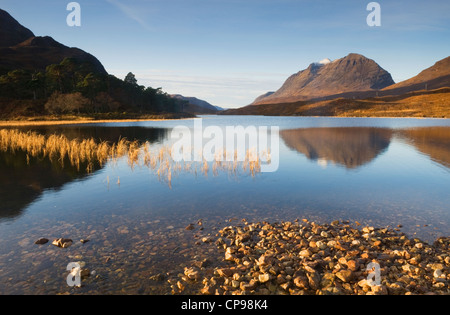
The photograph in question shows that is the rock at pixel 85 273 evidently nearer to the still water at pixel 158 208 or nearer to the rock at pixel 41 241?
the still water at pixel 158 208

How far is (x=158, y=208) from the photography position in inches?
632

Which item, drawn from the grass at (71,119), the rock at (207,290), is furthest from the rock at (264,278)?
the grass at (71,119)

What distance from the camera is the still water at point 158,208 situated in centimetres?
952

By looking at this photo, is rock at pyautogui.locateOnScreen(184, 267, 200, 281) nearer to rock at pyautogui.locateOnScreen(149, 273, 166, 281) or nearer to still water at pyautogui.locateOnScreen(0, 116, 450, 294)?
still water at pyautogui.locateOnScreen(0, 116, 450, 294)

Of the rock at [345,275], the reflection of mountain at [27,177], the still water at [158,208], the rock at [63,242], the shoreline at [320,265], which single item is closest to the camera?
the shoreline at [320,265]

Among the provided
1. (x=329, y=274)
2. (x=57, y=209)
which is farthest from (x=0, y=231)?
(x=329, y=274)

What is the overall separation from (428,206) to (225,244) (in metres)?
12.3

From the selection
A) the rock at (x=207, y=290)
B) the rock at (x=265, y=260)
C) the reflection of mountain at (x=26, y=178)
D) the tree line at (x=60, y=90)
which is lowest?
the rock at (x=207, y=290)

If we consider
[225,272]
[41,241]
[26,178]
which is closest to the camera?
[225,272]

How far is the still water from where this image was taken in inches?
375

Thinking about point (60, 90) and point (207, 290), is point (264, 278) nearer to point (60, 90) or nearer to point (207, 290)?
point (207, 290)

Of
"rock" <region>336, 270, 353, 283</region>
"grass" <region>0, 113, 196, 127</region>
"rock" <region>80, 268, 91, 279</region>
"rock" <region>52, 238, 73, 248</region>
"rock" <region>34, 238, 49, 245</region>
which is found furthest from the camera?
"grass" <region>0, 113, 196, 127</region>

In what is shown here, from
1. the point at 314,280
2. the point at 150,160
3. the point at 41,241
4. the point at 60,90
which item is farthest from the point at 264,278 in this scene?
the point at 60,90

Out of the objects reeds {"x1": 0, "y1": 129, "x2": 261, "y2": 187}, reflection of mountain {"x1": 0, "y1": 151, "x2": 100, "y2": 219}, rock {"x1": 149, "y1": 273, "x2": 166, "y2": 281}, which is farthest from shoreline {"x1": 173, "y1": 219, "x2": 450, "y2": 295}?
reeds {"x1": 0, "y1": 129, "x2": 261, "y2": 187}
